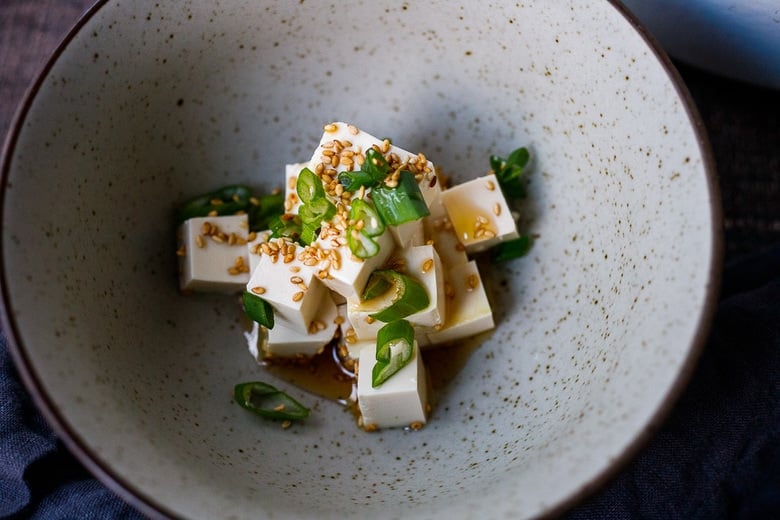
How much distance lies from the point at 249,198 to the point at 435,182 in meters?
0.58

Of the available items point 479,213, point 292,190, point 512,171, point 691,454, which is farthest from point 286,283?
point 691,454

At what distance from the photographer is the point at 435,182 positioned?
1.87 meters

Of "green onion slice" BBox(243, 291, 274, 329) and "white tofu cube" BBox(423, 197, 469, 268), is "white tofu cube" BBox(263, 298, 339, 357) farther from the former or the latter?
"white tofu cube" BBox(423, 197, 469, 268)

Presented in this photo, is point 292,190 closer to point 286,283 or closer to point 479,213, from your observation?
point 286,283

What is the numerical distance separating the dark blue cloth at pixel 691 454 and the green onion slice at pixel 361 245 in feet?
2.60

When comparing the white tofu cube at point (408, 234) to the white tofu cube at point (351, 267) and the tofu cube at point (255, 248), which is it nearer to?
the white tofu cube at point (351, 267)

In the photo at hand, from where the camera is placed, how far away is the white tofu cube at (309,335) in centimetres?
195

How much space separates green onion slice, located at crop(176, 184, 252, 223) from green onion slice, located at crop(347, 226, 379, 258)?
20.8 inches

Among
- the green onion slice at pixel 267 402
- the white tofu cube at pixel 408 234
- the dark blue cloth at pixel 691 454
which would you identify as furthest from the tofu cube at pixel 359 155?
the dark blue cloth at pixel 691 454

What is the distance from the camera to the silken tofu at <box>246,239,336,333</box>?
6.01ft

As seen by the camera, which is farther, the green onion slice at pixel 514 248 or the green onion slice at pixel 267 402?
the green onion slice at pixel 514 248

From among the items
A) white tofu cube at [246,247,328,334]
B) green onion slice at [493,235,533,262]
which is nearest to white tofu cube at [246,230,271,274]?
white tofu cube at [246,247,328,334]

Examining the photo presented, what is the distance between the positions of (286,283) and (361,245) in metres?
0.23

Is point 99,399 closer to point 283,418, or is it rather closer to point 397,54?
point 283,418
